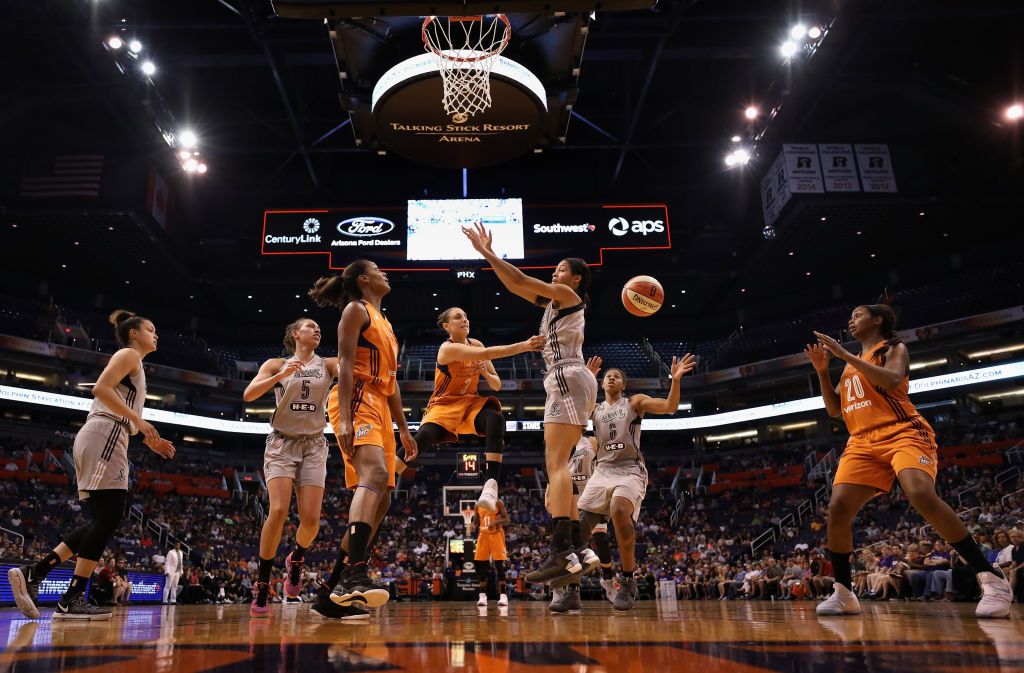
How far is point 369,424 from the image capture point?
3910 mm

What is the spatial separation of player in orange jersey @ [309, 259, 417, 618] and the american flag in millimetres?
19797

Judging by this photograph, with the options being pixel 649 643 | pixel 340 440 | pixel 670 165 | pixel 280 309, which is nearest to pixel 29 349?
pixel 280 309

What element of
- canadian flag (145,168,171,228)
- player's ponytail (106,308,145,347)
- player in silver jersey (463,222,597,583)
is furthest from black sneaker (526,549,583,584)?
canadian flag (145,168,171,228)

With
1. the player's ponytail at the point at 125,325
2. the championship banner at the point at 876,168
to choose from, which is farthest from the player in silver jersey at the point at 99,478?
the championship banner at the point at 876,168

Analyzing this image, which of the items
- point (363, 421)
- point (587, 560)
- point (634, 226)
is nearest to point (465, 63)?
point (363, 421)

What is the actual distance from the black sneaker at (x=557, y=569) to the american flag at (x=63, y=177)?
20723 millimetres

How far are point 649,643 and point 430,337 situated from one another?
95.3 ft

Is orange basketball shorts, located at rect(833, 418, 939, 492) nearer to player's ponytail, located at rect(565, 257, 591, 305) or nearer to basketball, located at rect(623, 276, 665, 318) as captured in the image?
basketball, located at rect(623, 276, 665, 318)

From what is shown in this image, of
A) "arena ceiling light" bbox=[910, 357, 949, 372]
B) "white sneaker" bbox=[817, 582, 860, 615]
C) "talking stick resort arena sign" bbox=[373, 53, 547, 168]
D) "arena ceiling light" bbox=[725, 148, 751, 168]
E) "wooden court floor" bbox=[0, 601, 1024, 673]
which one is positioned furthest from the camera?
"arena ceiling light" bbox=[910, 357, 949, 372]

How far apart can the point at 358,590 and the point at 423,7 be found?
12.8 feet

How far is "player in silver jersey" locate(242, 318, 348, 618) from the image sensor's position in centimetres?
482

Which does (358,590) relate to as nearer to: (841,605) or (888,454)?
(841,605)

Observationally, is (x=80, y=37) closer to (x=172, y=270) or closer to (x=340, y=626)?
(x=172, y=270)

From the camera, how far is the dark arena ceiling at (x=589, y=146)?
16.1 metres
